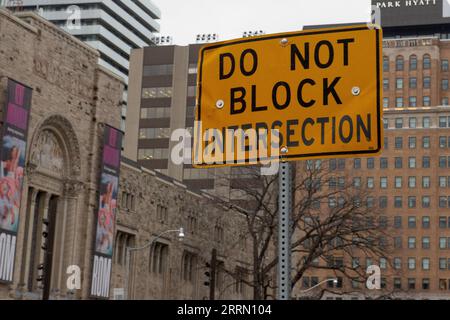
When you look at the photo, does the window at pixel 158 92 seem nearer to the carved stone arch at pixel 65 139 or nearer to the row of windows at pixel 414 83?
the row of windows at pixel 414 83

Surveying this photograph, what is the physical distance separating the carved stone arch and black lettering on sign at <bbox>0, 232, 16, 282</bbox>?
4.76 metres

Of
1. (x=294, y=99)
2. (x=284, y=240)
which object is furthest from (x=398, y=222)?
(x=284, y=240)

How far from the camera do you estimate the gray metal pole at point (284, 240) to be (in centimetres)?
447

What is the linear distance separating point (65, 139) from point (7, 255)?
8.54 meters

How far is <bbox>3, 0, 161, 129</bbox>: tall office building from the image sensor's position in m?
138

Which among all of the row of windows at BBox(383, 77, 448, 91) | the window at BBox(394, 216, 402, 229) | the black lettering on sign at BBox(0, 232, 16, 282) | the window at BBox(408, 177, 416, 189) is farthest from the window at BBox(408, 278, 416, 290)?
the black lettering on sign at BBox(0, 232, 16, 282)

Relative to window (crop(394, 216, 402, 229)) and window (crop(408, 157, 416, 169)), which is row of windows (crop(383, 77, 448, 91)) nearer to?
window (crop(408, 157, 416, 169))

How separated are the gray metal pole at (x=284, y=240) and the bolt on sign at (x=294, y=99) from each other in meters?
0.25

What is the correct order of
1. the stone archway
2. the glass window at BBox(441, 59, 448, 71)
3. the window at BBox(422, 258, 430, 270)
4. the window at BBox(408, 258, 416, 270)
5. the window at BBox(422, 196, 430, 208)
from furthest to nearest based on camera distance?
the glass window at BBox(441, 59, 448, 71), the window at BBox(422, 196, 430, 208), the window at BBox(422, 258, 430, 270), the window at BBox(408, 258, 416, 270), the stone archway

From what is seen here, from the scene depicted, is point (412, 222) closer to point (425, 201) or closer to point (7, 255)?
point (425, 201)

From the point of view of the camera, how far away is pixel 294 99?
16.2 ft

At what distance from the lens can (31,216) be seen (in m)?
44.4
